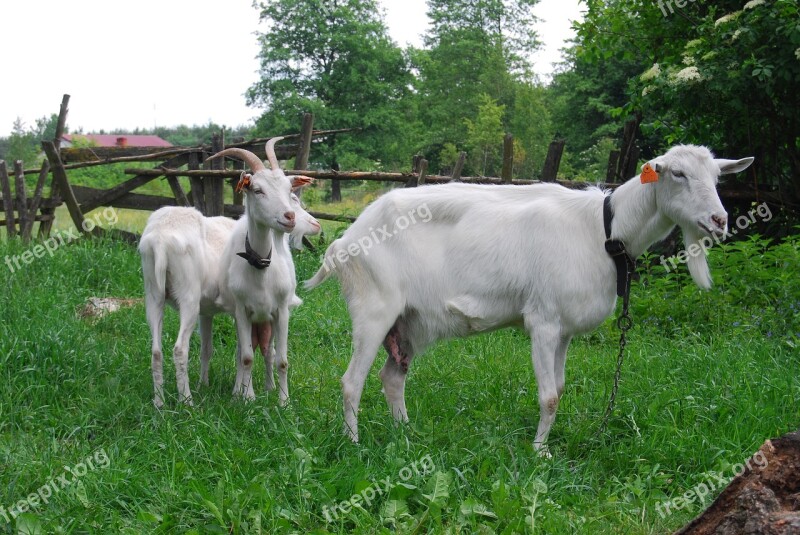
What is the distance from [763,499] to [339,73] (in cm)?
3690

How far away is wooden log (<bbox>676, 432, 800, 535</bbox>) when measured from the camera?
7.83 ft

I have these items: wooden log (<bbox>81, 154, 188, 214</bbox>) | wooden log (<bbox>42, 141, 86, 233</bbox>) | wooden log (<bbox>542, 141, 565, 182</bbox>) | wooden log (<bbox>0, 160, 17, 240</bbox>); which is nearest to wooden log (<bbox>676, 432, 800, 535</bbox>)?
wooden log (<bbox>542, 141, 565, 182</bbox>)

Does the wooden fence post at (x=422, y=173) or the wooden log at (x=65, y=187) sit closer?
the wooden fence post at (x=422, y=173)

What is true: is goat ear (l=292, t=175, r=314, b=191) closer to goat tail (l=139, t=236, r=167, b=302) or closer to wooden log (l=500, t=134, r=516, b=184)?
goat tail (l=139, t=236, r=167, b=302)

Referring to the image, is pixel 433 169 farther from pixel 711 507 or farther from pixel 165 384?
pixel 711 507

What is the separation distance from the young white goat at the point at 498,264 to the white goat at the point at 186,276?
0.99m

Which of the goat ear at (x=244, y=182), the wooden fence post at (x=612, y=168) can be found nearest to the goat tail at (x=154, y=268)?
the goat ear at (x=244, y=182)

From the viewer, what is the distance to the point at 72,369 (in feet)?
19.4

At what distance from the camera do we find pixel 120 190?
1256cm

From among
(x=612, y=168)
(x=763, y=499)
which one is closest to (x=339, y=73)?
(x=612, y=168)

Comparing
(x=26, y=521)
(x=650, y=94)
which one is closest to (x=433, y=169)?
(x=650, y=94)

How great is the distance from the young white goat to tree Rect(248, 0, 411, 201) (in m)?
31.2

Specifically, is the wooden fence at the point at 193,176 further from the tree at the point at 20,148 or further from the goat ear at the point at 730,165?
the tree at the point at 20,148

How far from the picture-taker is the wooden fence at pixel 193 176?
9914 millimetres
